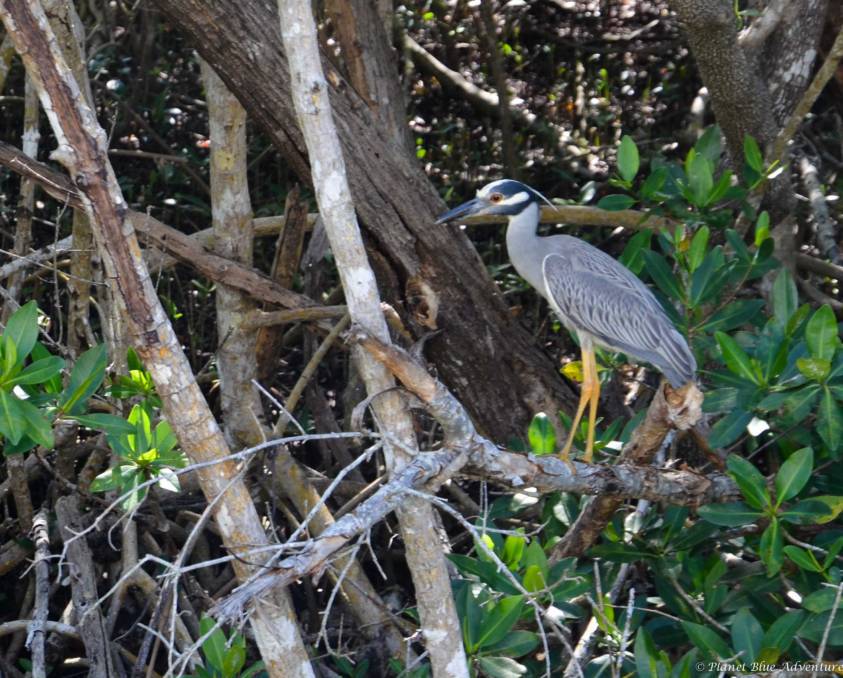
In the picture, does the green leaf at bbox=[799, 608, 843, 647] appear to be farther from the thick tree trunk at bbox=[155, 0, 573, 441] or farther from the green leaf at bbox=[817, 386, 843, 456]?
the thick tree trunk at bbox=[155, 0, 573, 441]

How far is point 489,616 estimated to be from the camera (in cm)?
288

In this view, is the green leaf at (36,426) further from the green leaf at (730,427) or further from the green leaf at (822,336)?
the green leaf at (822,336)

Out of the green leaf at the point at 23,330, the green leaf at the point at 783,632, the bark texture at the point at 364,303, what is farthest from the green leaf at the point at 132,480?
the green leaf at the point at 783,632

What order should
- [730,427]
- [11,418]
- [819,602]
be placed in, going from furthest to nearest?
1. [730,427]
2. [819,602]
3. [11,418]

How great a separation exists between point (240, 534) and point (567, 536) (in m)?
1.01

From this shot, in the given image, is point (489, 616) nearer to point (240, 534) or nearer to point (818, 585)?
point (240, 534)

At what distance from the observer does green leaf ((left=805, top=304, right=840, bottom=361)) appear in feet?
9.50

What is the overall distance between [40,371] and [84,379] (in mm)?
159

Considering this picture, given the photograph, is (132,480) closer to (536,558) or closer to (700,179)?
(536,558)

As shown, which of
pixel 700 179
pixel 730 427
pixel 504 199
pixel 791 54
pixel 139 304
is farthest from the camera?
pixel 791 54

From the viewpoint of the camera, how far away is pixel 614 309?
3.97m

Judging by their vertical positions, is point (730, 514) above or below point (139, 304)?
below

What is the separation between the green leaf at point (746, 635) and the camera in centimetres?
277

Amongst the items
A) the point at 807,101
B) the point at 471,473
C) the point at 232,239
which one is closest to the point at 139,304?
the point at 471,473
